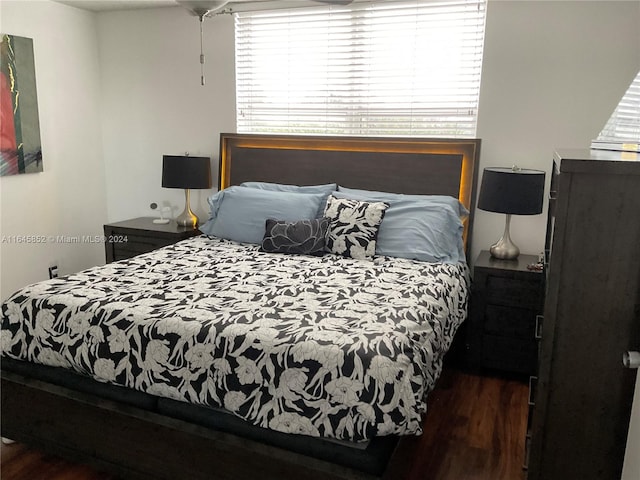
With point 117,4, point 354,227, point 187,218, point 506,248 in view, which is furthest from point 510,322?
point 117,4

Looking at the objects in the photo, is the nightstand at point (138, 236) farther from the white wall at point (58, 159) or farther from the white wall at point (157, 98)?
the white wall at point (58, 159)

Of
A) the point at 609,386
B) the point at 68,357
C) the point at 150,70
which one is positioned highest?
the point at 150,70

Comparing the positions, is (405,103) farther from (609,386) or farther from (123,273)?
(609,386)

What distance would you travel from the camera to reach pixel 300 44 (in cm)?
379

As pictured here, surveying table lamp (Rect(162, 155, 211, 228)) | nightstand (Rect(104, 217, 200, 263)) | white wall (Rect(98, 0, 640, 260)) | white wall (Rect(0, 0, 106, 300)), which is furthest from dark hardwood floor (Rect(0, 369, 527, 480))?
table lamp (Rect(162, 155, 211, 228))

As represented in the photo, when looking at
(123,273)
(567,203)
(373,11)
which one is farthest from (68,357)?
(373,11)

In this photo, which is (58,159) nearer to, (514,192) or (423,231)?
(423,231)

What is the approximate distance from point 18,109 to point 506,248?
3.46m

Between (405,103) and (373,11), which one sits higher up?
(373,11)

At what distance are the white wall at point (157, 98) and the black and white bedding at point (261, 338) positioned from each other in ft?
5.88

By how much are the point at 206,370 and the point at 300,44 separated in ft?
8.77

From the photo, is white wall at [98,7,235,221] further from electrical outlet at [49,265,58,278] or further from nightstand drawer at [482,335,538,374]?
nightstand drawer at [482,335,538,374]

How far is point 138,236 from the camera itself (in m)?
3.99

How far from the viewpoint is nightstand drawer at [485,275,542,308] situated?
2967 mm
